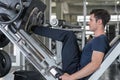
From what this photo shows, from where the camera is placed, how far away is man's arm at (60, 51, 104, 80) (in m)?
2.16

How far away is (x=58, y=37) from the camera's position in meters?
2.22

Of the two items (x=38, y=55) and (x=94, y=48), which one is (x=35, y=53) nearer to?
(x=38, y=55)

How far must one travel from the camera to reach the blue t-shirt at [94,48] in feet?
7.17

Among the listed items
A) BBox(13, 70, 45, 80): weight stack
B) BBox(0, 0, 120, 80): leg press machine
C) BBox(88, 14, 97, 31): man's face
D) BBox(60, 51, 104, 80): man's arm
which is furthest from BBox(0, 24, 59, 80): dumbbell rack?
BBox(13, 70, 45, 80): weight stack

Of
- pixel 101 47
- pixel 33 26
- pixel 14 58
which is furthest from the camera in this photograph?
pixel 14 58

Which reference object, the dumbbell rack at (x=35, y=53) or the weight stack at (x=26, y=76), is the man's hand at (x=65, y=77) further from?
the weight stack at (x=26, y=76)

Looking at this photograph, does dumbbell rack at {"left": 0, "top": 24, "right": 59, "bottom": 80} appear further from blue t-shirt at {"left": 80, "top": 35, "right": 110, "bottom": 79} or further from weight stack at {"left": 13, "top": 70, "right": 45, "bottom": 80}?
weight stack at {"left": 13, "top": 70, "right": 45, "bottom": 80}

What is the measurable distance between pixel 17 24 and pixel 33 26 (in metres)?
0.15

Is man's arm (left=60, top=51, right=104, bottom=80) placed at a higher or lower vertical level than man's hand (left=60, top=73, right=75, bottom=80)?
higher

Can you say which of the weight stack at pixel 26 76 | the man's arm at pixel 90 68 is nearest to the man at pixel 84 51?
the man's arm at pixel 90 68

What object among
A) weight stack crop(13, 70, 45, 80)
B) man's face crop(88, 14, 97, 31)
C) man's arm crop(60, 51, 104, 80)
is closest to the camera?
Result: man's arm crop(60, 51, 104, 80)

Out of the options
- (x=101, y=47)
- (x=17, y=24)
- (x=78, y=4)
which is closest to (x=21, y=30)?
(x=17, y=24)

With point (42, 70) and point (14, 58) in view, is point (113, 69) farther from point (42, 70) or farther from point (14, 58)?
point (42, 70)

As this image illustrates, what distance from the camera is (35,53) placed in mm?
2291
